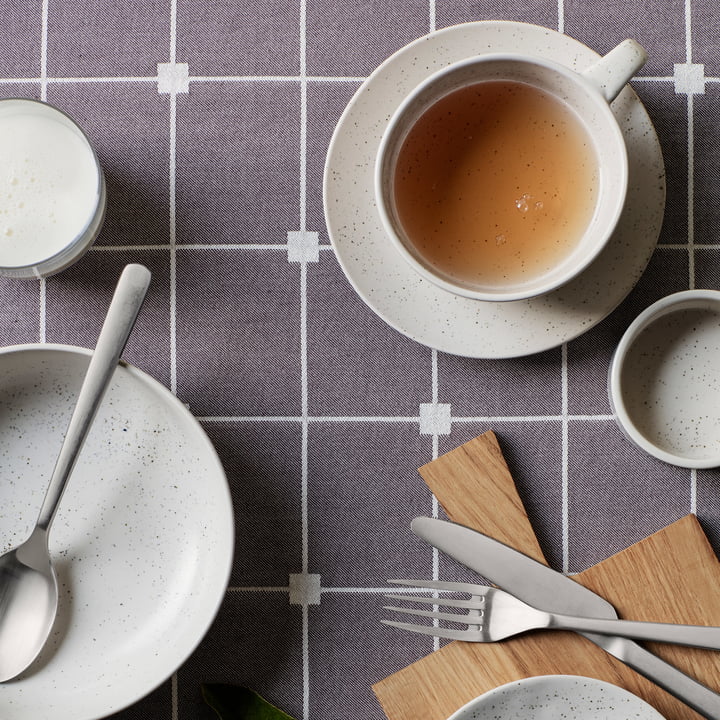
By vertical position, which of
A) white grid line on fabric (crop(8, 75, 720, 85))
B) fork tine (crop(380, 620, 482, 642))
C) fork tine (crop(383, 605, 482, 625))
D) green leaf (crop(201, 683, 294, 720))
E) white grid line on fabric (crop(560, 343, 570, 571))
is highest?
white grid line on fabric (crop(8, 75, 720, 85))

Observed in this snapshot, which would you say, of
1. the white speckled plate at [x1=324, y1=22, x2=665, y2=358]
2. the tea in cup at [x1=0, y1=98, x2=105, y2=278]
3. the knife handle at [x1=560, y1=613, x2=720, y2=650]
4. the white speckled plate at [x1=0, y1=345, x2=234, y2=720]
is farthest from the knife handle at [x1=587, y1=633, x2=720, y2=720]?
the tea in cup at [x1=0, y1=98, x2=105, y2=278]

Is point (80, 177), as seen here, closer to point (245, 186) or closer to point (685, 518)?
point (245, 186)

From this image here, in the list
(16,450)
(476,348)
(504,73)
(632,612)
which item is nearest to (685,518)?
(632,612)

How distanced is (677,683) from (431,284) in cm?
40

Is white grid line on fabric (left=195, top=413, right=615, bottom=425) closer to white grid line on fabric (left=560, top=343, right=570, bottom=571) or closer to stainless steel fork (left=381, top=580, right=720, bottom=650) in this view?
white grid line on fabric (left=560, top=343, right=570, bottom=571)

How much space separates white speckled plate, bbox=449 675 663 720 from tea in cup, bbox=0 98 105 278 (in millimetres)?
528

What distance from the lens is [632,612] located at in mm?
759

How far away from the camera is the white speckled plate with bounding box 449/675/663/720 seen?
712mm

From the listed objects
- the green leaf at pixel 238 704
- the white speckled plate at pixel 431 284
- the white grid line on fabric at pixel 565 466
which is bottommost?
the green leaf at pixel 238 704

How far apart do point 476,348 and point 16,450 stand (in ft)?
1.39

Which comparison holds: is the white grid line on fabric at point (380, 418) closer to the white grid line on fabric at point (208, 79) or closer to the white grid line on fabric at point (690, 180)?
the white grid line on fabric at point (690, 180)

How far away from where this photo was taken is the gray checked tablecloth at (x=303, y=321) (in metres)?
0.78

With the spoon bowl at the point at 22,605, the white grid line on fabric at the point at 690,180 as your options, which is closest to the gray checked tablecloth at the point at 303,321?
the white grid line on fabric at the point at 690,180

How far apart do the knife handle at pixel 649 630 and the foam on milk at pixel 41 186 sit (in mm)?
545
